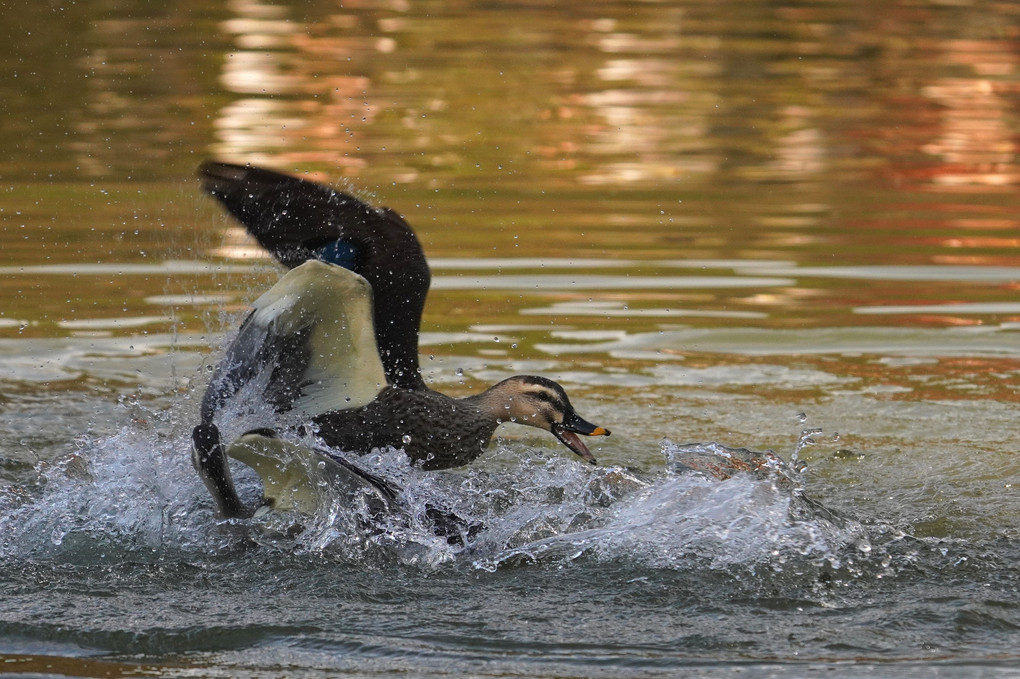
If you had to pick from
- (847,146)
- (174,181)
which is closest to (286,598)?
(174,181)

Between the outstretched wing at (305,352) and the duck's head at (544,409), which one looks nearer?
the outstretched wing at (305,352)

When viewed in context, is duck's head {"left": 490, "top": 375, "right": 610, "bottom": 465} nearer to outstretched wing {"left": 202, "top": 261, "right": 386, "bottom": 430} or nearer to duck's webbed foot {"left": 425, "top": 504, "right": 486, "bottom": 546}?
outstretched wing {"left": 202, "top": 261, "right": 386, "bottom": 430}

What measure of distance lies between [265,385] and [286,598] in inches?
57.0

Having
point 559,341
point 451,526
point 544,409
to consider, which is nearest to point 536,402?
point 544,409

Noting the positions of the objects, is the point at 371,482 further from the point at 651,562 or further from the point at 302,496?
the point at 651,562

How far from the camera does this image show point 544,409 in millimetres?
7457

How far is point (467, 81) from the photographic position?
20438 millimetres

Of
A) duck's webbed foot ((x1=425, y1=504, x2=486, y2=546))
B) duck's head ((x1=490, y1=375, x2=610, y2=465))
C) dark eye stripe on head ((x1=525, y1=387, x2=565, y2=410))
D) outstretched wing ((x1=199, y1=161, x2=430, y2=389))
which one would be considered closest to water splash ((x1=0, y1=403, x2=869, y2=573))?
duck's webbed foot ((x1=425, y1=504, x2=486, y2=546))

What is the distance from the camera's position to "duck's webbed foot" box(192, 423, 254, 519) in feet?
19.8

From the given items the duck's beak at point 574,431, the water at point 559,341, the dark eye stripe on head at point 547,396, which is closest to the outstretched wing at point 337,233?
the water at point 559,341

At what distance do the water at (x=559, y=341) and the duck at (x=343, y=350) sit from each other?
0.72ft

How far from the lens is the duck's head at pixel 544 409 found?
7.42 meters

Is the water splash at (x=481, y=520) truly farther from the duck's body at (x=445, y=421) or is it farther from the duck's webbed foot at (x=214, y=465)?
the duck's webbed foot at (x=214, y=465)

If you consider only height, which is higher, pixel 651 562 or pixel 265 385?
pixel 265 385
